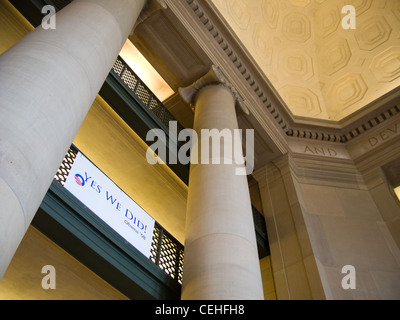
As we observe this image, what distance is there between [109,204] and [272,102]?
598cm

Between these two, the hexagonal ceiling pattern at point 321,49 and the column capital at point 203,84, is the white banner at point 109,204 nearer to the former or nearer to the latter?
the column capital at point 203,84

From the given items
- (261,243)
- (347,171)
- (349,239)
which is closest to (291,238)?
(261,243)

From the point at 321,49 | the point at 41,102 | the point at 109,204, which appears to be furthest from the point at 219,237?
the point at 321,49

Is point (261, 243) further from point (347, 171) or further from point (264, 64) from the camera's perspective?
point (264, 64)

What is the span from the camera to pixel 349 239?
8062mm

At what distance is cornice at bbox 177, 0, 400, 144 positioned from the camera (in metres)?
9.09

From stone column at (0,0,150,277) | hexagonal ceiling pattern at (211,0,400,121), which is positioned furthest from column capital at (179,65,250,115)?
stone column at (0,0,150,277)

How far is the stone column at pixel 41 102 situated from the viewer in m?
2.45

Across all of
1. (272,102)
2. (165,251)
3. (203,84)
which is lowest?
(165,251)

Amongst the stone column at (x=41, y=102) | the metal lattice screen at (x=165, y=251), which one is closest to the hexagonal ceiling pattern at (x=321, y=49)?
the metal lattice screen at (x=165, y=251)

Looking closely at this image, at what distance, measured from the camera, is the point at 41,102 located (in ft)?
9.90

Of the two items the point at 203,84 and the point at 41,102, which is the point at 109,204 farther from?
the point at 203,84

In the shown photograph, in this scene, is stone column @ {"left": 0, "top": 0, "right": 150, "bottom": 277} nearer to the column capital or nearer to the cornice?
the column capital

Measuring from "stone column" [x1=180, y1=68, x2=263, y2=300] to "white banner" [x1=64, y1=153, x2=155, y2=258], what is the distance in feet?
3.18
